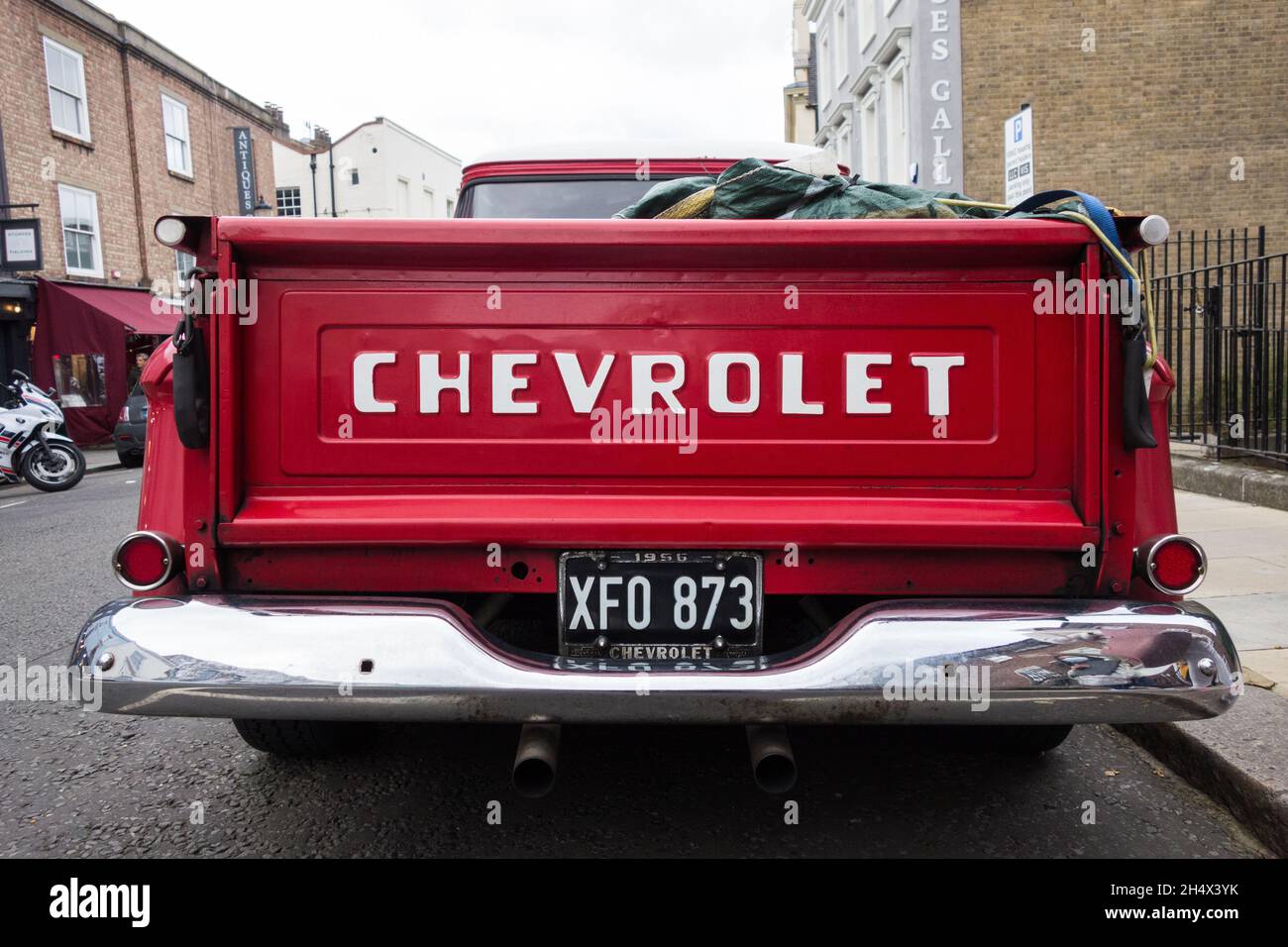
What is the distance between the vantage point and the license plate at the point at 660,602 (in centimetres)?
230

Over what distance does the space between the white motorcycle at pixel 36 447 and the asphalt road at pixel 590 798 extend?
30.2 feet

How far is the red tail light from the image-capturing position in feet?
7.52

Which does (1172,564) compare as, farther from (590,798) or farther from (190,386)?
(190,386)

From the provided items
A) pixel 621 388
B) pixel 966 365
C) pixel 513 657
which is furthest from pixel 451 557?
pixel 966 365

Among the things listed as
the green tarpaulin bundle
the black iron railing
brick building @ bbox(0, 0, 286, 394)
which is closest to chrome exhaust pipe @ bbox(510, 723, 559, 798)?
the green tarpaulin bundle

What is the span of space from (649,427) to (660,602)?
419 mm

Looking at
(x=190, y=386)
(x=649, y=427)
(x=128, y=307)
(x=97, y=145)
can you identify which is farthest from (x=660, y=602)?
(x=97, y=145)

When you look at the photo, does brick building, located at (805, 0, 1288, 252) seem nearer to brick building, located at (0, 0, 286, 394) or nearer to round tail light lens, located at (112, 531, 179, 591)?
brick building, located at (0, 0, 286, 394)

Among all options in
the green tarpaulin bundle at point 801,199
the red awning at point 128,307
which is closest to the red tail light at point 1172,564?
the green tarpaulin bundle at point 801,199

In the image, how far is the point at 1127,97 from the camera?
15.3m

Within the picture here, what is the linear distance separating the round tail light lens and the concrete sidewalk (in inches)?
136

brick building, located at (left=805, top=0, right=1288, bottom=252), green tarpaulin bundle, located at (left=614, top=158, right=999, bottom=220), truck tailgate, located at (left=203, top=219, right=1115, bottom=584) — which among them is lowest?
truck tailgate, located at (left=203, top=219, right=1115, bottom=584)

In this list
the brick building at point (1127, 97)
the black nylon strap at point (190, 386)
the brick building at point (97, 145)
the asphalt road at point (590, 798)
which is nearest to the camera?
the black nylon strap at point (190, 386)

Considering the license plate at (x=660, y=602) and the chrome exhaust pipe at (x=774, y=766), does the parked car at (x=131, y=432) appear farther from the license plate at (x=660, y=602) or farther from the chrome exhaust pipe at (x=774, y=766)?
the chrome exhaust pipe at (x=774, y=766)
